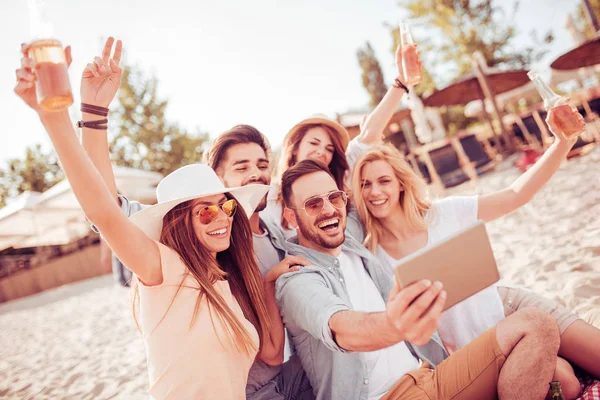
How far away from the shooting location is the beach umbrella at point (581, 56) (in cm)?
729

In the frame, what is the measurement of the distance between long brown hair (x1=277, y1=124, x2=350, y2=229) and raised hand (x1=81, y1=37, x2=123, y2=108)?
1512mm

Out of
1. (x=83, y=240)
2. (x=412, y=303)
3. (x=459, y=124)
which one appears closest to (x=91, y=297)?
(x=83, y=240)

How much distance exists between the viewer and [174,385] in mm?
1528

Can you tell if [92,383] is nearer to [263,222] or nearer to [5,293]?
[263,222]

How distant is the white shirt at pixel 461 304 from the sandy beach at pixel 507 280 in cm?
75

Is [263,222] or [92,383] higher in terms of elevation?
[263,222]

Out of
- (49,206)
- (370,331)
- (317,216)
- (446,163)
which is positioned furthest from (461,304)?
(49,206)

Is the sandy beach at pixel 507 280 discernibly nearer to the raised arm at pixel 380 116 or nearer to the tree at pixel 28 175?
the raised arm at pixel 380 116

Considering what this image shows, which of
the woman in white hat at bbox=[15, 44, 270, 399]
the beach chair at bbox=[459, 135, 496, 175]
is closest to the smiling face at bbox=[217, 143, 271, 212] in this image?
the woman in white hat at bbox=[15, 44, 270, 399]

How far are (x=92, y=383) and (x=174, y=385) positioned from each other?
12.5ft

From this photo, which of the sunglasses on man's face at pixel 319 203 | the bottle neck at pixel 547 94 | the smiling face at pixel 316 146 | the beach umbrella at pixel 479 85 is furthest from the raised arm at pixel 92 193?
the beach umbrella at pixel 479 85

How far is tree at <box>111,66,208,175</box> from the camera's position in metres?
18.4

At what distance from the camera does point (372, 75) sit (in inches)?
1027

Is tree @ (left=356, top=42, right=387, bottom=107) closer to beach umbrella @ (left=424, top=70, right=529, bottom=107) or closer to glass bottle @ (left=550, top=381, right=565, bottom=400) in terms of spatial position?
beach umbrella @ (left=424, top=70, right=529, bottom=107)
